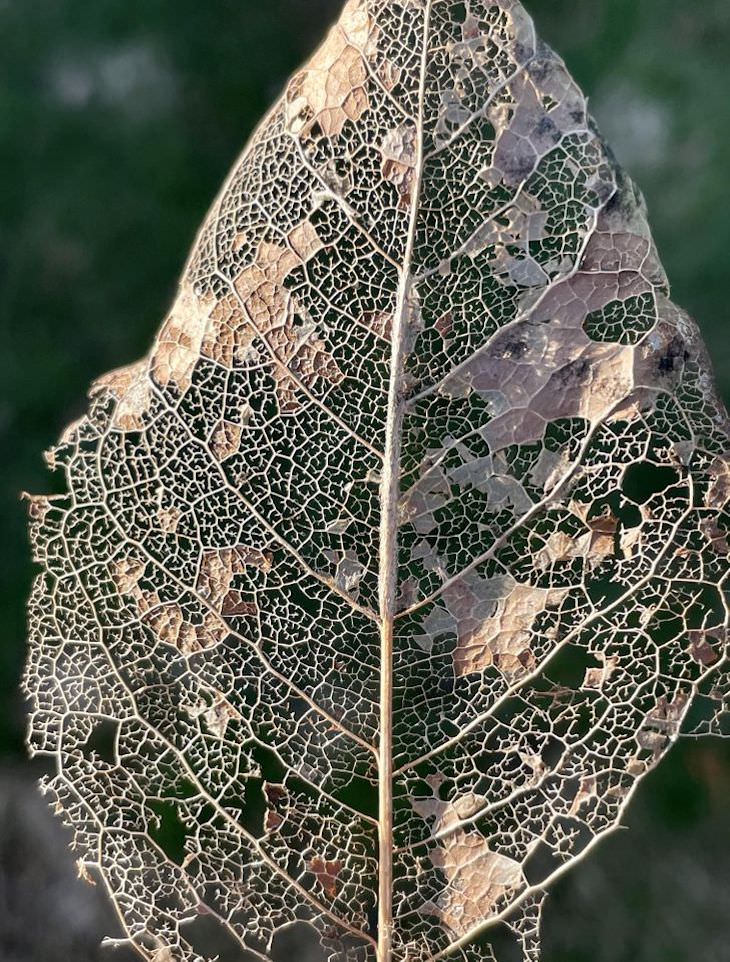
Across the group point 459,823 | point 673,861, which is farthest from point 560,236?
point 673,861

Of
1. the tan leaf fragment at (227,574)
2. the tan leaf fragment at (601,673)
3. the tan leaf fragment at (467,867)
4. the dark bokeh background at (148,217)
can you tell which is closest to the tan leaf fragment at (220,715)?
the tan leaf fragment at (227,574)

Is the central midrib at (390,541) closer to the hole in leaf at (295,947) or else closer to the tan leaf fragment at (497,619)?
the tan leaf fragment at (497,619)

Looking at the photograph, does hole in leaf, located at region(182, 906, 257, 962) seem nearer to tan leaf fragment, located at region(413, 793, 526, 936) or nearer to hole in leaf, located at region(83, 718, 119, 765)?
hole in leaf, located at region(83, 718, 119, 765)

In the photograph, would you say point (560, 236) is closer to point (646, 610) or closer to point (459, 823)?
point (646, 610)

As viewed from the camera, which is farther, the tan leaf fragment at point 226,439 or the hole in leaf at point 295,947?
the hole in leaf at point 295,947

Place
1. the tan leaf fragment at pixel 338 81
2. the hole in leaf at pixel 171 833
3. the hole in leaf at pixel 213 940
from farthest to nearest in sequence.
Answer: the hole in leaf at pixel 213 940
the hole in leaf at pixel 171 833
the tan leaf fragment at pixel 338 81

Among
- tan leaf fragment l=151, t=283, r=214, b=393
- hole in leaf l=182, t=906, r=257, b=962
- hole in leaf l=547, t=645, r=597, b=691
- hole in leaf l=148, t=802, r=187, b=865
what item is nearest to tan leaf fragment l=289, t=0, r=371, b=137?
tan leaf fragment l=151, t=283, r=214, b=393
